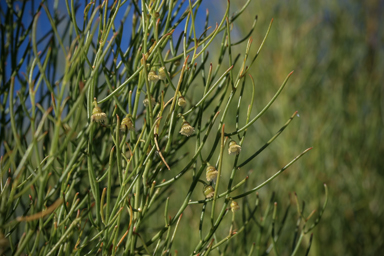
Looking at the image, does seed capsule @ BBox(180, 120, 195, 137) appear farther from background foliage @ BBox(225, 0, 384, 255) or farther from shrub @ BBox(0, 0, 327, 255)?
background foliage @ BBox(225, 0, 384, 255)

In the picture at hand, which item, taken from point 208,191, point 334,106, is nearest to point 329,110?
point 334,106

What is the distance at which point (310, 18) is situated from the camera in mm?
1335

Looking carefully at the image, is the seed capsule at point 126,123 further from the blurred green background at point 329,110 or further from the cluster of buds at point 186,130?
the blurred green background at point 329,110

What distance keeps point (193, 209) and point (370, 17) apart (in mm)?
1123

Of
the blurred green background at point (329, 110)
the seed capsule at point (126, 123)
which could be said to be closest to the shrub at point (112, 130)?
the seed capsule at point (126, 123)

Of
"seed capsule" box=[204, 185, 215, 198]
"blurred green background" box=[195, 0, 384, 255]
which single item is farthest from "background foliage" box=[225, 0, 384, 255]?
"seed capsule" box=[204, 185, 215, 198]

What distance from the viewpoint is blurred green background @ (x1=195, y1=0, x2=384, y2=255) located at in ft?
3.50

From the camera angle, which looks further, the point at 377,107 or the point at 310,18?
the point at 310,18

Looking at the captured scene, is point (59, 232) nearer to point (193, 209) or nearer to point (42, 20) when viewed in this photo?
point (42, 20)

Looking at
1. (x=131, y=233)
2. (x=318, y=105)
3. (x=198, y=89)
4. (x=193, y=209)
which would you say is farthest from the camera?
(x=198, y=89)

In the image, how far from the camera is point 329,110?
123cm

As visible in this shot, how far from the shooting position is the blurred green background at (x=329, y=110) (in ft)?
3.50

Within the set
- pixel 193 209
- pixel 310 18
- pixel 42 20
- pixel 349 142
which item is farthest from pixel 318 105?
pixel 42 20

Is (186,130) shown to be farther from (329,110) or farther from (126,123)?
(329,110)
